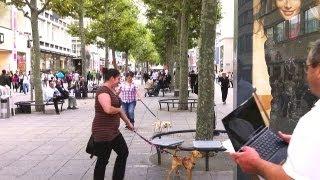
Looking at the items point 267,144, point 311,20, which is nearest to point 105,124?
point 311,20

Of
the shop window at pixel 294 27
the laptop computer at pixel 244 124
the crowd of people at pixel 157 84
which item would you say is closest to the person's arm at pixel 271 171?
the laptop computer at pixel 244 124

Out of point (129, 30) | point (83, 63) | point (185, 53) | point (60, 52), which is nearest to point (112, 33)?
point (129, 30)

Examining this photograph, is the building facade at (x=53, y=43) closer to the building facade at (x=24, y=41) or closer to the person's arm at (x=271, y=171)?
the building facade at (x=24, y=41)

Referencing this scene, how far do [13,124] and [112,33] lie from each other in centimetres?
2689

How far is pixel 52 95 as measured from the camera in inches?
820

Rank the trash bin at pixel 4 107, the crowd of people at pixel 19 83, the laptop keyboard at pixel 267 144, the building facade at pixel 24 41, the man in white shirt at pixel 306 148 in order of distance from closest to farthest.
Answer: the man in white shirt at pixel 306 148
the laptop keyboard at pixel 267 144
the trash bin at pixel 4 107
the crowd of people at pixel 19 83
the building facade at pixel 24 41

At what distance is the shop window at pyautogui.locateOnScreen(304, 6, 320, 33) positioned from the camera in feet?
13.0

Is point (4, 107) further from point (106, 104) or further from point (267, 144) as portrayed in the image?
point (267, 144)

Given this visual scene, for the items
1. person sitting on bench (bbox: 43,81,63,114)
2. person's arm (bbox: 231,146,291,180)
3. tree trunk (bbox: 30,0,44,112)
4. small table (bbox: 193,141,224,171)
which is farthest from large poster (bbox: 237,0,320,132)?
tree trunk (bbox: 30,0,44,112)

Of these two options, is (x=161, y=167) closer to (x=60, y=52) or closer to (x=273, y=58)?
(x=273, y=58)

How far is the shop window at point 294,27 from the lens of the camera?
13.8 feet

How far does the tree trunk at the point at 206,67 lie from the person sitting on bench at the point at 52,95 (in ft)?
35.6

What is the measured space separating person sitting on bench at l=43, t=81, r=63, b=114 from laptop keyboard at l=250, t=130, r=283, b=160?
17.5 metres

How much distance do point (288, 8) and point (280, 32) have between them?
0.29m
